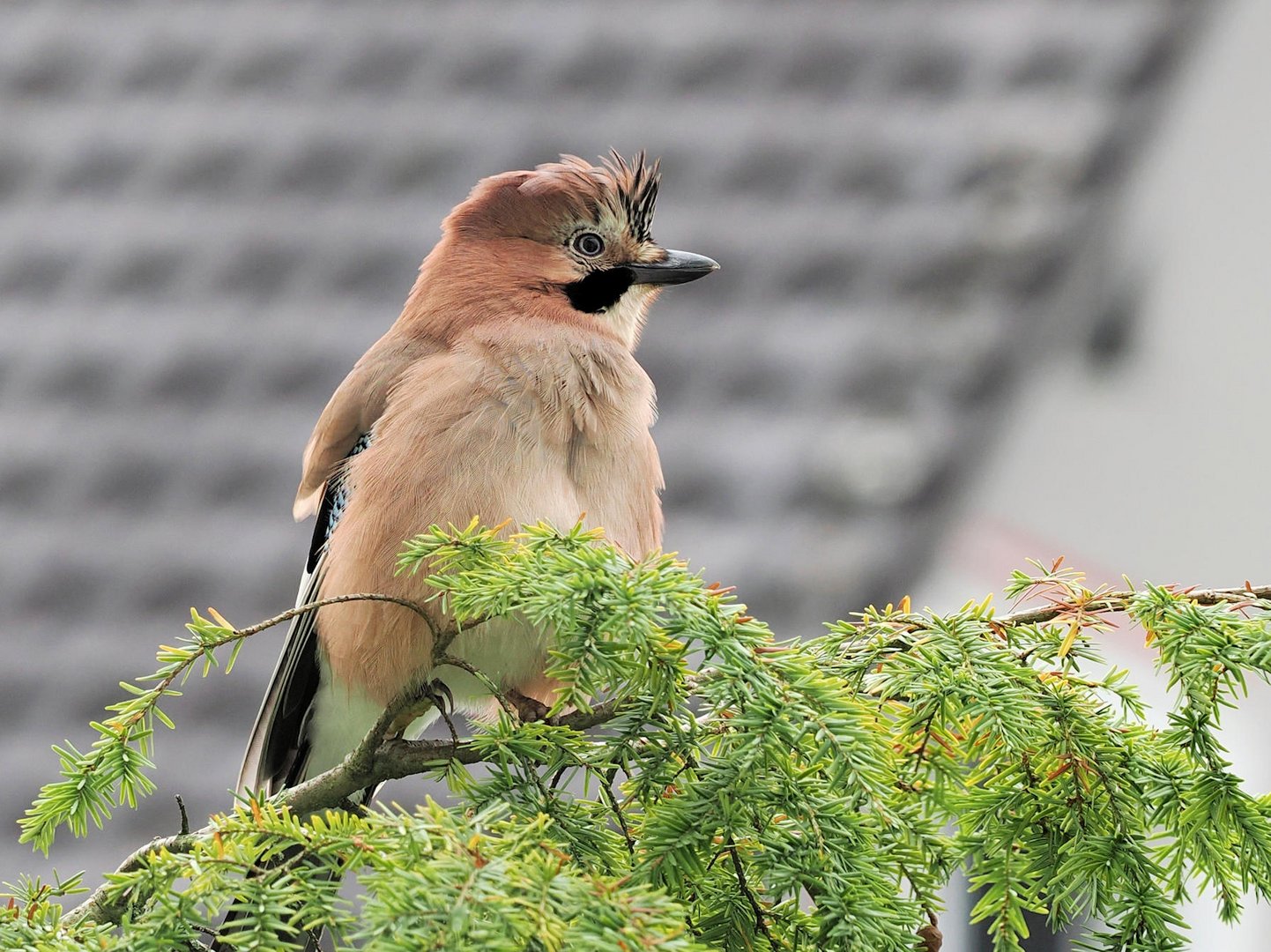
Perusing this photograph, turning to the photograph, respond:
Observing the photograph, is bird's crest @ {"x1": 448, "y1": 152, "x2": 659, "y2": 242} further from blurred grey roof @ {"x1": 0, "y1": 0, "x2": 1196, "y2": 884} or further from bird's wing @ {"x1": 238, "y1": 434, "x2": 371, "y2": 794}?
blurred grey roof @ {"x1": 0, "y1": 0, "x2": 1196, "y2": 884}

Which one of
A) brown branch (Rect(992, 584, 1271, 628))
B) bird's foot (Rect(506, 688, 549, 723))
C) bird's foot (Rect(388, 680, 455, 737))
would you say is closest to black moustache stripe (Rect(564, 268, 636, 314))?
bird's foot (Rect(506, 688, 549, 723))

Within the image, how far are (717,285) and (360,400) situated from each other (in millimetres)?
2403

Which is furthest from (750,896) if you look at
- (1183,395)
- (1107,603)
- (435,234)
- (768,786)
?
(1183,395)

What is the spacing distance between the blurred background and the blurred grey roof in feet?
0.04

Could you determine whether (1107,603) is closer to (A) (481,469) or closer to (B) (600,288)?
(A) (481,469)

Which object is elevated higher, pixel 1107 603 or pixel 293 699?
pixel 293 699

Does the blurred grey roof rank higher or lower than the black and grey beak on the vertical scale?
higher

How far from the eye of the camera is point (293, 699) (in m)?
2.38

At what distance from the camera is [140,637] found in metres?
4.21

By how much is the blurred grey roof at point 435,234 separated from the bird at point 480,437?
1.68 meters

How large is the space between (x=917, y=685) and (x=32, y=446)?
3822mm

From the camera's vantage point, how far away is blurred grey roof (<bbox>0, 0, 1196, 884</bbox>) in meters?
4.24

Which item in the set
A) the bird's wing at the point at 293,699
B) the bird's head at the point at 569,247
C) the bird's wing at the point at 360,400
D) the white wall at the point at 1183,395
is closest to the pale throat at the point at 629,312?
the bird's head at the point at 569,247

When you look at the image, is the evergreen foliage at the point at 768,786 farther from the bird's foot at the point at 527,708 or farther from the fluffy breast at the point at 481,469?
the fluffy breast at the point at 481,469
